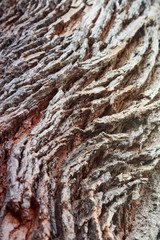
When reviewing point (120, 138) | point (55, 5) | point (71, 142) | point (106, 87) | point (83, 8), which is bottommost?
point (120, 138)

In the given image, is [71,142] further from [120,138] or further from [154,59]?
[154,59]

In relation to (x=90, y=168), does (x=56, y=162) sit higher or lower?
higher

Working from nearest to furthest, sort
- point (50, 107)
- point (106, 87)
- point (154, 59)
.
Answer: point (50, 107)
point (106, 87)
point (154, 59)

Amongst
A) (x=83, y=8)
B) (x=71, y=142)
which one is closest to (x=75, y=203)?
(x=71, y=142)

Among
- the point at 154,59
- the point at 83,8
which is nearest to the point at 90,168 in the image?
the point at 154,59

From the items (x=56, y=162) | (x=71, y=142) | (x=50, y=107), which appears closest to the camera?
(x=56, y=162)

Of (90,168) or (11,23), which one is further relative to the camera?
(11,23)
